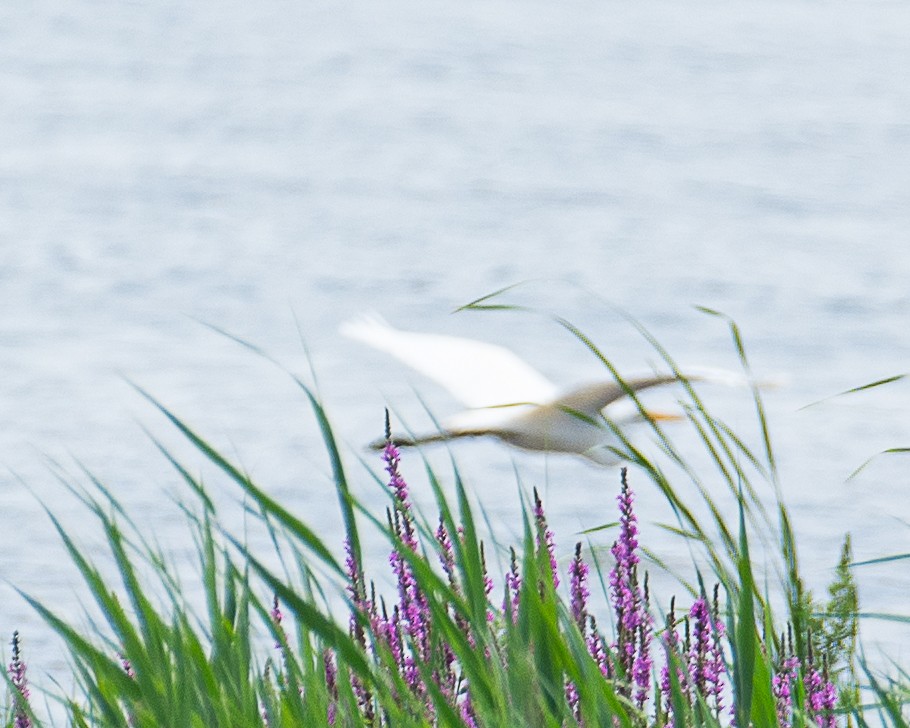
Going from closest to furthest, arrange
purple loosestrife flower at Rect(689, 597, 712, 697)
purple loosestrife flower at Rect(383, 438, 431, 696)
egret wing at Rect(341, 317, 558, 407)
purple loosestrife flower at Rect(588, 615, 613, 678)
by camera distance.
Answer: purple loosestrife flower at Rect(689, 597, 712, 697) → purple loosestrife flower at Rect(383, 438, 431, 696) → purple loosestrife flower at Rect(588, 615, 613, 678) → egret wing at Rect(341, 317, 558, 407)

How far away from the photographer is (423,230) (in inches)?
326

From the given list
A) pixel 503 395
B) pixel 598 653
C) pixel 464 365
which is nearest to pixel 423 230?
pixel 464 365

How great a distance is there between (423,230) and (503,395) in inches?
148

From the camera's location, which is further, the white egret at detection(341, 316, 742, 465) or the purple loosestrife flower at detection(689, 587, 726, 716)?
the white egret at detection(341, 316, 742, 465)

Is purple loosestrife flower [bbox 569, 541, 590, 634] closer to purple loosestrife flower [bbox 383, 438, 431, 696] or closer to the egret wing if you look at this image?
purple loosestrife flower [bbox 383, 438, 431, 696]

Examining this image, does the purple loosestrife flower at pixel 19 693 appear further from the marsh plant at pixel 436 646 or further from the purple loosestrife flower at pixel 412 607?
the purple loosestrife flower at pixel 412 607

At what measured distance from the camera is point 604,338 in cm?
643

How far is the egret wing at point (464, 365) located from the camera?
4.62 m

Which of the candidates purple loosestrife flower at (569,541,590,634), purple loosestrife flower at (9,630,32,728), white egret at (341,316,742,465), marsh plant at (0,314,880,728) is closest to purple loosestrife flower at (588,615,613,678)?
marsh plant at (0,314,880,728)

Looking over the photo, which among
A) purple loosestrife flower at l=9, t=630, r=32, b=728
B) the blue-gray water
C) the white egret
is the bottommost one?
purple loosestrife flower at l=9, t=630, r=32, b=728

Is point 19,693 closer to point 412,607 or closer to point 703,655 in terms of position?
point 412,607

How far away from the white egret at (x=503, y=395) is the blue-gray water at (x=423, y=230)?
0.78 feet

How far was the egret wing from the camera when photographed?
4621 millimetres

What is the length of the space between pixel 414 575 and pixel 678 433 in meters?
4.02
